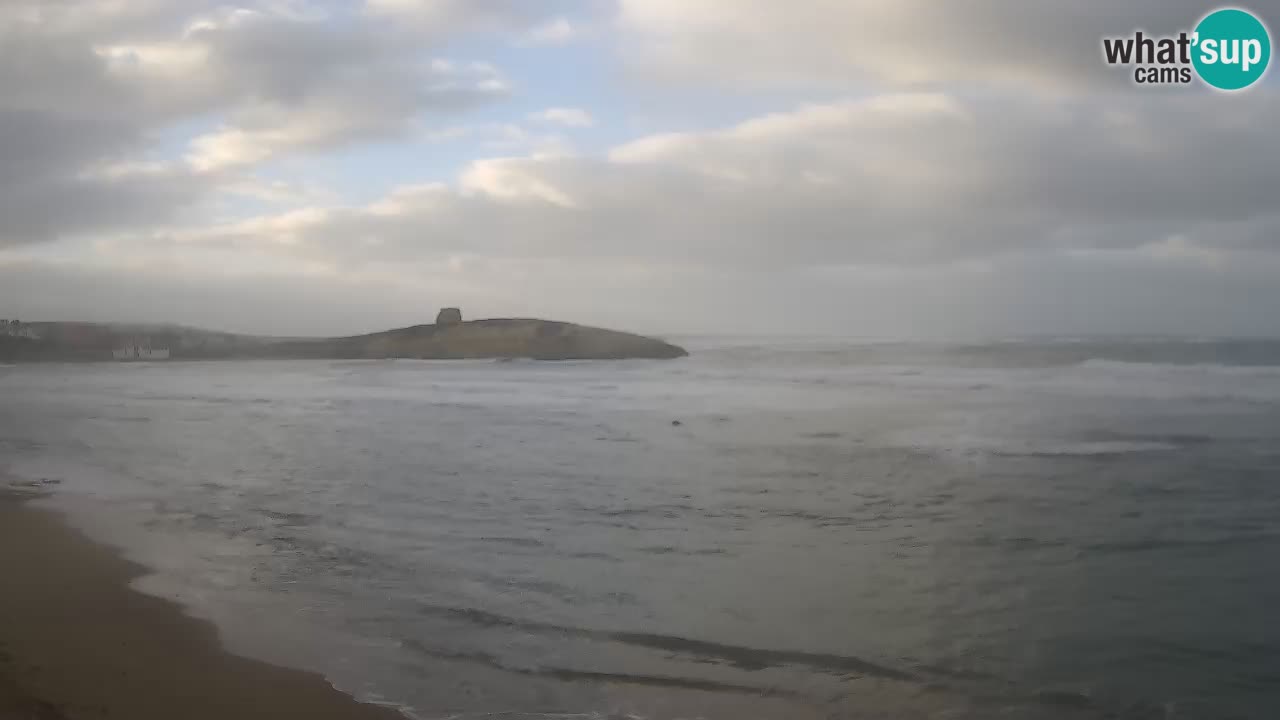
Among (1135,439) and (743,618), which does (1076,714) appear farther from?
(1135,439)

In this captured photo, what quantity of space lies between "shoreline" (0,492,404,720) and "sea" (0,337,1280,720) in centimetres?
23

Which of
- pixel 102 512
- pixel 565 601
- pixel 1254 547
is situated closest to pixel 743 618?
pixel 565 601

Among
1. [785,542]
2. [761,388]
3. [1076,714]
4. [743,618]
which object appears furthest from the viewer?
[761,388]

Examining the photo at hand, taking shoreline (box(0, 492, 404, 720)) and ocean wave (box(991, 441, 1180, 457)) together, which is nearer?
shoreline (box(0, 492, 404, 720))

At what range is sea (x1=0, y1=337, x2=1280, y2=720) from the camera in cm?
510

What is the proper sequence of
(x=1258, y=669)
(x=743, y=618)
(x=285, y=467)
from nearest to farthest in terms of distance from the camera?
1. (x=1258, y=669)
2. (x=743, y=618)
3. (x=285, y=467)

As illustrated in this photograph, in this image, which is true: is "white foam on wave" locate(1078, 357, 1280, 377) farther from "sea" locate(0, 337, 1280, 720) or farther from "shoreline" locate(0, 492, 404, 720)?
"shoreline" locate(0, 492, 404, 720)

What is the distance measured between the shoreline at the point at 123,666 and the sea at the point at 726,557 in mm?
231

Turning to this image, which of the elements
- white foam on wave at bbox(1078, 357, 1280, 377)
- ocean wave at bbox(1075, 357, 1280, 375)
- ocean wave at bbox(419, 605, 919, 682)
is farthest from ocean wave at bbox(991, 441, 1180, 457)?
ocean wave at bbox(1075, 357, 1280, 375)

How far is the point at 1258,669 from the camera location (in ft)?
17.5

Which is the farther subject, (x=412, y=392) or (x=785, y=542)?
(x=412, y=392)

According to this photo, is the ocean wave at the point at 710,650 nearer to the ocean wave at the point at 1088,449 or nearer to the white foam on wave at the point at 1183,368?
the ocean wave at the point at 1088,449

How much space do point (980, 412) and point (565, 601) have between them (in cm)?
1652

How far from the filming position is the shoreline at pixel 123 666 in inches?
179
